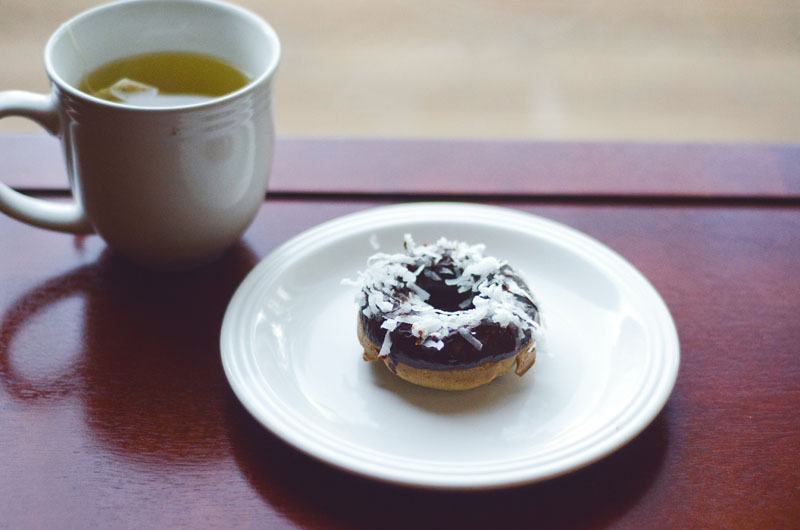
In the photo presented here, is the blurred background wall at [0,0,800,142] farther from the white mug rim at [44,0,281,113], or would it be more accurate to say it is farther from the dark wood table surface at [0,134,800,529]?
the white mug rim at [44,0,281,113]

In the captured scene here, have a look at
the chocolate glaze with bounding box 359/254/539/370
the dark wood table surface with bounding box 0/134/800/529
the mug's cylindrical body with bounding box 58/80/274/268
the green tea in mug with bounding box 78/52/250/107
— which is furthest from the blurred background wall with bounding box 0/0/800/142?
the chocolate glaze with bounding box 359/254/539/370

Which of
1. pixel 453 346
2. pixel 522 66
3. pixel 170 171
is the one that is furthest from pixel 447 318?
pixel 522 66

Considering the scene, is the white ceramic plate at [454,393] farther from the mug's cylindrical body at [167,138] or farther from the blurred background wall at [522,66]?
the blurred background wall at [522,66]

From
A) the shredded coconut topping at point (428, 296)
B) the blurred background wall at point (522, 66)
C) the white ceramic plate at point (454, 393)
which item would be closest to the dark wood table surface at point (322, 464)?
the white ceramic plate at point (454, 393)

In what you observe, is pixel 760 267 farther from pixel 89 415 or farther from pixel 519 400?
pixel 89 415

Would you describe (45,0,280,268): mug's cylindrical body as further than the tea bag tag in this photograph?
No
